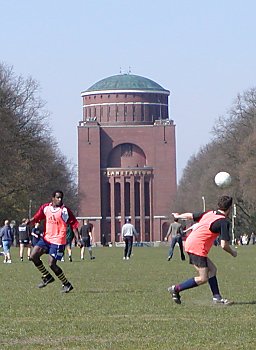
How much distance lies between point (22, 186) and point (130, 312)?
5783 centimetres

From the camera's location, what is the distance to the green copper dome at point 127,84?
163375mm

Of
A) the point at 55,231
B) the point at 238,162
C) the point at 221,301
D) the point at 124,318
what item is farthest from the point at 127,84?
the point at 124,318

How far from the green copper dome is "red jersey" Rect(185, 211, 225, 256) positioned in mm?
146641

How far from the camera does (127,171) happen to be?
15275cm

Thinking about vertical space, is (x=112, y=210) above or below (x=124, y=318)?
above

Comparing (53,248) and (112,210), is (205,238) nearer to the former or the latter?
(53,248)

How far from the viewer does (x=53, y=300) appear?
709 inches

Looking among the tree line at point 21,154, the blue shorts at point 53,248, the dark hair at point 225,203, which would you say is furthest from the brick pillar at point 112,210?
the dark hair at point 225,203

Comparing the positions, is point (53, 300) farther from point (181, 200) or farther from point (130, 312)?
point (181, 200)

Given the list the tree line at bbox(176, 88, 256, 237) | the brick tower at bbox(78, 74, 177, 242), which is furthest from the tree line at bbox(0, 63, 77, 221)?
the brick tower at bbox(78, 74, 177, 242)

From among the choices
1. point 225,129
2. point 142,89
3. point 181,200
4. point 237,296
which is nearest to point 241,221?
point 225,129

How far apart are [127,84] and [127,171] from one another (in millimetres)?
16846

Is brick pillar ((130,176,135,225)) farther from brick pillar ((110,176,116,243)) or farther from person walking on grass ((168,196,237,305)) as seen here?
person walking on grass ((168,196,237,305))

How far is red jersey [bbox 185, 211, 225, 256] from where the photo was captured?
54.0 feet
